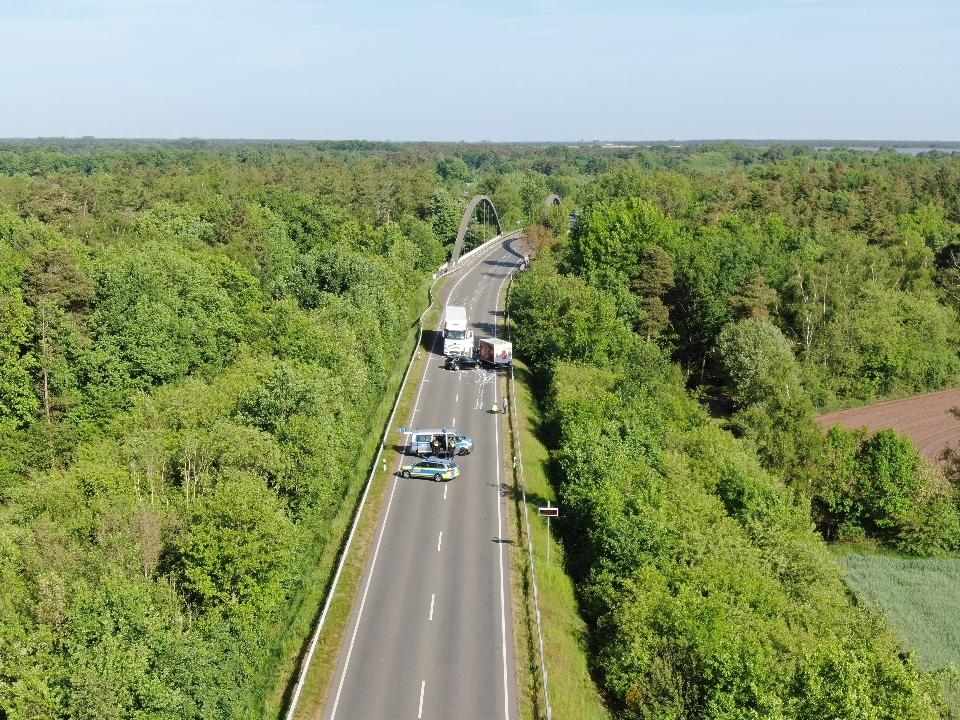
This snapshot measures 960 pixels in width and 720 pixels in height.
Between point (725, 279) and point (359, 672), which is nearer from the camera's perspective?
point (359, 672)

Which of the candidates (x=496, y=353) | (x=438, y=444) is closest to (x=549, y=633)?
(x=438, y=444)

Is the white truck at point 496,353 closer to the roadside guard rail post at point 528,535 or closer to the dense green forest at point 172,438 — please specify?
the roadside guard rail post at point 528,535

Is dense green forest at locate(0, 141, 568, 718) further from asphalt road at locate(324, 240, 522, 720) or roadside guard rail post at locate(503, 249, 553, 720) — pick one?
roadside guard rail post at locate(503, 249, 553, 720)

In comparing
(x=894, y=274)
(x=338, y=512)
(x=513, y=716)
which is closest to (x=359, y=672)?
(x=513, y=716)

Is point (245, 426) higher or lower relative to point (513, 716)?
higher

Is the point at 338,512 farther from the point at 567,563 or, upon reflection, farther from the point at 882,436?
the point at 882,436

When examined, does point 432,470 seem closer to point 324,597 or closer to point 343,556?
point 343,556

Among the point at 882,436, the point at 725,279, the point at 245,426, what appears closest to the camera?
the point at 245,426
